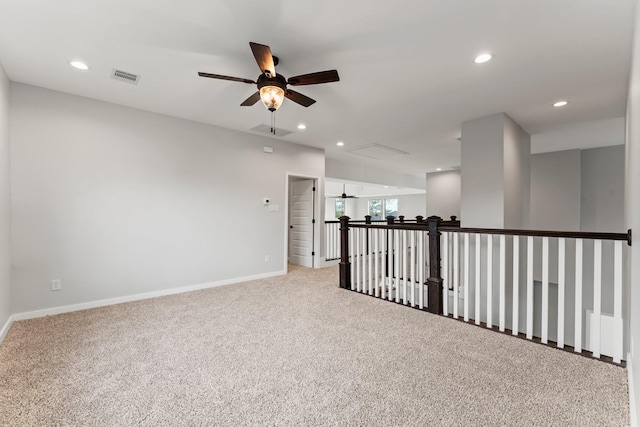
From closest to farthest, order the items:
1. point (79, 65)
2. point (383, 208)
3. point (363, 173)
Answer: point (79, 65), point (363, 173), point (383, 208)

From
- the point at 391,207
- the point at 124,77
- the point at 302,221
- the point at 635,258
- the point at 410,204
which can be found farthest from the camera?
the point at 391,207

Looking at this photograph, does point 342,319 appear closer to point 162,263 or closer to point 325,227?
point 162,263

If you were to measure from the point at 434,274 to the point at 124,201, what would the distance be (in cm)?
400

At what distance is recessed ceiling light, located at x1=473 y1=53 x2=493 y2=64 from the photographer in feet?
8.11

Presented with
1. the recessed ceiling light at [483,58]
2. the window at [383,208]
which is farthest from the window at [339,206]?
the recessed ceiling light at [483,58]

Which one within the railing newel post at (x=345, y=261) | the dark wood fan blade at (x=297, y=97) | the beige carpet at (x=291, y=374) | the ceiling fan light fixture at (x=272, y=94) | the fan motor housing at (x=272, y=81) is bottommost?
the beige carpet at (x=291, y=374)

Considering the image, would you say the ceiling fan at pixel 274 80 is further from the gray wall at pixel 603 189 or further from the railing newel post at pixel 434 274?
the gray wall at pixel 603 189

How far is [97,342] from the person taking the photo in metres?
2.51

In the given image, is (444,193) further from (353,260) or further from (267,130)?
(267,130)

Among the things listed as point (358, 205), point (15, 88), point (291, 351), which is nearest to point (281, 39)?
point (291, 351)

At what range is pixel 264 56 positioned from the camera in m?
2.04

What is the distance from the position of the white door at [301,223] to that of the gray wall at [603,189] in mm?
5689

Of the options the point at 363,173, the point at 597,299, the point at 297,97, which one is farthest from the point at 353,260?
the point at 363,173

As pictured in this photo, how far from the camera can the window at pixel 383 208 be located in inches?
586
